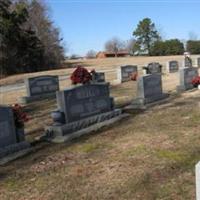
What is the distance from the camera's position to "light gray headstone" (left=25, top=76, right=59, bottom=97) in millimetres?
17922

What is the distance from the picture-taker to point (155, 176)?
6090 millimetres

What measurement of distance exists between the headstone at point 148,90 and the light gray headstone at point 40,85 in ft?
20.0

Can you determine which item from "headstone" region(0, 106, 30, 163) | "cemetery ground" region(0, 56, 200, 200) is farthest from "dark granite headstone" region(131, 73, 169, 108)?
"headstone" region(0, 106, 30, 163)

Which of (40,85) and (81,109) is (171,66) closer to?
(40,85)

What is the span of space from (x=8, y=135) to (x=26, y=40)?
38.8 m

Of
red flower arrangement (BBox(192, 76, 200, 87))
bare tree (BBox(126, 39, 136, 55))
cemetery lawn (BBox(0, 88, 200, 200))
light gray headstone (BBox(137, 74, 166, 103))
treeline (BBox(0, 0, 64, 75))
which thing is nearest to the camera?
cemetery lawn (BBox(0, 88, 200, 200))

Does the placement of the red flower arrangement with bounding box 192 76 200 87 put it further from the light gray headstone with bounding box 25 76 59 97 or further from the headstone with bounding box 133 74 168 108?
the light gray headstone with bounding box 25 76 59 97

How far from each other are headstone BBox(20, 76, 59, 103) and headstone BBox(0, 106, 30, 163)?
9.50 meters

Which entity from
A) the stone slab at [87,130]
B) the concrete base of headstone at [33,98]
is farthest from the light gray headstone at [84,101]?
the concrete base of headstone at [33,98]

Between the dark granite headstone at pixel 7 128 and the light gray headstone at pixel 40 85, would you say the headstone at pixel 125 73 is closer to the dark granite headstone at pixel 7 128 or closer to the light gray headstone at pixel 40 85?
the light gray headstone at pixel 40 85

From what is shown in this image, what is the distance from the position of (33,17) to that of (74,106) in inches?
1785

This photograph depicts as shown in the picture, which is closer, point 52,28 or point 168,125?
point 168,125

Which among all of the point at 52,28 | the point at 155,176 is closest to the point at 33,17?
the point at 52,28

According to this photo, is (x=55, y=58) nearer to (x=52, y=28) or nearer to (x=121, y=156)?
(x=52, y=28)
